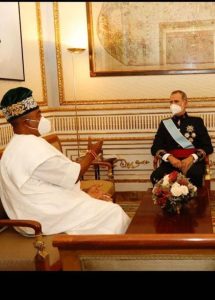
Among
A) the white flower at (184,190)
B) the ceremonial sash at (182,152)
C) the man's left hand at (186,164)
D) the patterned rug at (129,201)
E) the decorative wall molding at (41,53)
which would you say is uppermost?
the decorative wall molding at (41,53)

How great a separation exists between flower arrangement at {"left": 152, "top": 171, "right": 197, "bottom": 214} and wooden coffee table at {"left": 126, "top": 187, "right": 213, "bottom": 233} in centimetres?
7

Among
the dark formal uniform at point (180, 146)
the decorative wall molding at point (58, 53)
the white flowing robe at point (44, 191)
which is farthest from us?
the decorative wall molding at point (58, 53)

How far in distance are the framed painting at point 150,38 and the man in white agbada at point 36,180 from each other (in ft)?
5.83

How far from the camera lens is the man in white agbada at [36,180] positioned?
5.82 ft

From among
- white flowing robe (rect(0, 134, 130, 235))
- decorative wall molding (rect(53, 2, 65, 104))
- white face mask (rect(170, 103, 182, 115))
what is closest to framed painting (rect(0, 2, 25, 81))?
decorative wall molding (rect(53, 2, 65, 104))

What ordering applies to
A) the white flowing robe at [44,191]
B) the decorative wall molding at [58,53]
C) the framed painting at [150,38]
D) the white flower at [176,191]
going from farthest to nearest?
the decorative wall molding at [58,53]
the framed painting at [150,38]
the white flower at [176,191]
the white flowing robe at [44,191]

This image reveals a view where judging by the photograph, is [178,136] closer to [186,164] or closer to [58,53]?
[186,164]

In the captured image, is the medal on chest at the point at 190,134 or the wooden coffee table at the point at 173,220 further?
the medal on chest at the point at 190,134

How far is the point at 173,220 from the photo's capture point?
206 centimetres

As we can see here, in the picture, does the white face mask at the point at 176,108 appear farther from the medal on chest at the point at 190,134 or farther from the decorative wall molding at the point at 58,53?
the decorative wall molding at the point at 58,53

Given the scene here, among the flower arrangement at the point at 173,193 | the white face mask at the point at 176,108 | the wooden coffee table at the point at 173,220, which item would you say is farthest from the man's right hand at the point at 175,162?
the flower arrangement at the point at 173,193

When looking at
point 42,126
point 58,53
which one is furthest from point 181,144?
point 42,126

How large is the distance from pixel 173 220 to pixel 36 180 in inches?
30.0

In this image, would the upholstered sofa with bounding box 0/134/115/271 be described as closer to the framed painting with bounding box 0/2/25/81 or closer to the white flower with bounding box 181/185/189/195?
the white flower with bounding box 181/185/189/195
